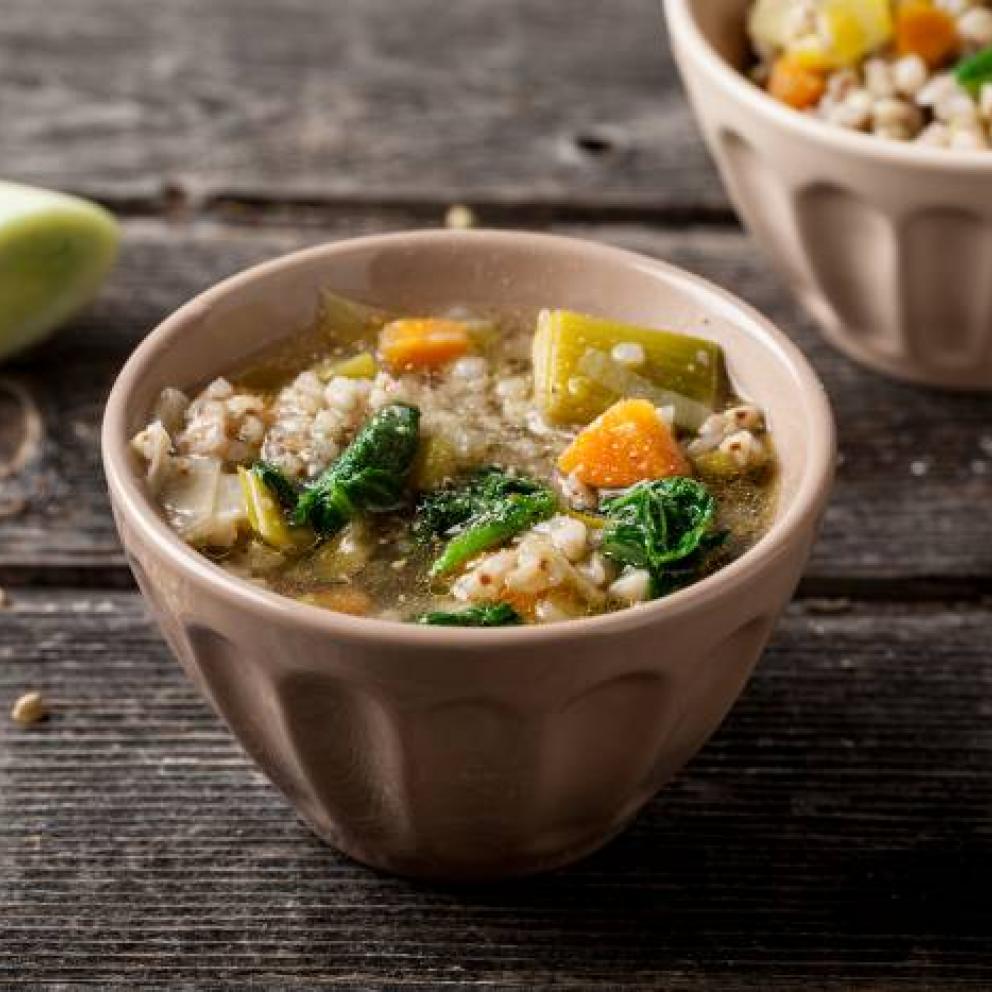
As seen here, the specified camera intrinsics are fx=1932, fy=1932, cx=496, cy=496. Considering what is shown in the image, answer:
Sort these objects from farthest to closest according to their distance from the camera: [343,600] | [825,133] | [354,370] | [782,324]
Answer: [782,324] → [825,133] → [354,370] → [343,600]

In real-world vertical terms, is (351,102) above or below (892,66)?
below

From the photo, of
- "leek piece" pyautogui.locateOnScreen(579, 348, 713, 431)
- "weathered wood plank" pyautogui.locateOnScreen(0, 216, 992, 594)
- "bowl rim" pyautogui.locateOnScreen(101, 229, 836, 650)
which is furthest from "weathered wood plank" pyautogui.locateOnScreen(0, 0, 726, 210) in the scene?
"leek piece" pyautogui.locateOnScreen(579, 348, 713, 431)

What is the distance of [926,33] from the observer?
2.30 m

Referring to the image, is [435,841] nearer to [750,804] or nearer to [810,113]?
[750,804]

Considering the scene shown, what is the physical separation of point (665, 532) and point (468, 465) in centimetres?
22

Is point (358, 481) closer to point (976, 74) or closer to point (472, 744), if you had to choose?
point (472, 744)

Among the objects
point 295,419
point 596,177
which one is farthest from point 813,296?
point 295,419

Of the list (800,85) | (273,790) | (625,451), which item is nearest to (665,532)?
(625,451)

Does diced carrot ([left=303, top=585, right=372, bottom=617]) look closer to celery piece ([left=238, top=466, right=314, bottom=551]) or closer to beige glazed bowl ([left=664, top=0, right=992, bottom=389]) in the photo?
celery piece ([left=238, top=466, right=314, bottom=551])

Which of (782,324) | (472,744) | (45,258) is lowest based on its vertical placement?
(782,324)

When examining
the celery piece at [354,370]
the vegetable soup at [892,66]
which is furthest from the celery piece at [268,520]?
the vegetable soup at [892,66]

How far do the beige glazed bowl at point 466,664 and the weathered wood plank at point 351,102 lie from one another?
3.09ft

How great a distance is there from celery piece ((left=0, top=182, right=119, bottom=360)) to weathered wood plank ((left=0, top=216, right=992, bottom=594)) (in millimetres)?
67

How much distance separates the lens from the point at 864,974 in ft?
5.45
